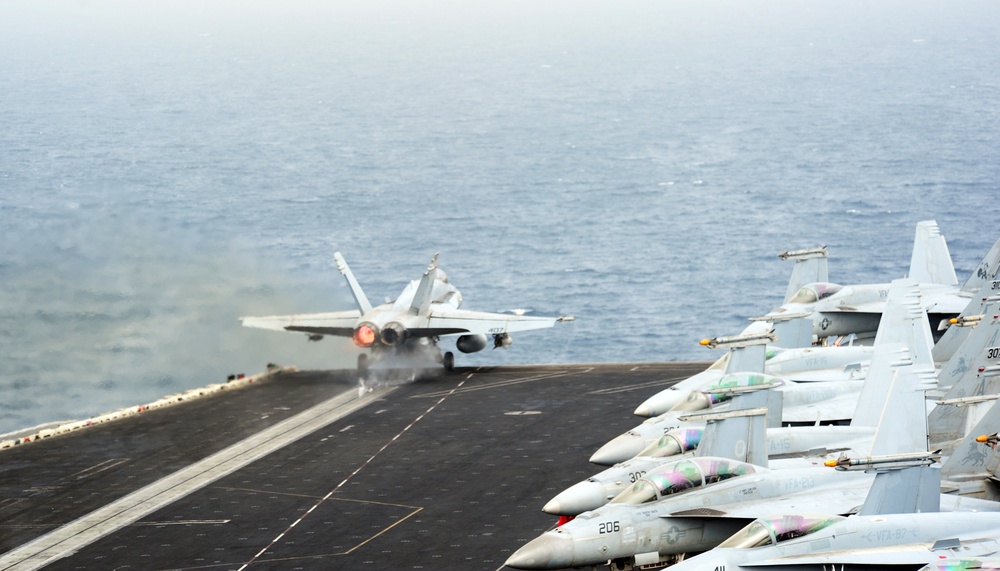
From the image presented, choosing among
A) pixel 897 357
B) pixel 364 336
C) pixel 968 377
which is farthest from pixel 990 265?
pixel 364 336

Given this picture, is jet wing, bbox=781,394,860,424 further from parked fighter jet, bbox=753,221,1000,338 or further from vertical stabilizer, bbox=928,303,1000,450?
parked fighter jet, bbox=753,221,1000,338

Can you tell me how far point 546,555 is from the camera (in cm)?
2534

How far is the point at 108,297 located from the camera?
87.0 meters

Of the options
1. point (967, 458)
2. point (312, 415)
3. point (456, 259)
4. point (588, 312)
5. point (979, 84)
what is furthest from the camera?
point (979, 84)

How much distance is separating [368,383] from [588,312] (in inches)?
1509

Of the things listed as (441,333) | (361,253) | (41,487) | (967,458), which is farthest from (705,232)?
(967,458)

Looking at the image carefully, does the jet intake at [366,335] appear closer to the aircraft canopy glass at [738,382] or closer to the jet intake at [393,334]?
the jet intake at [393,334]

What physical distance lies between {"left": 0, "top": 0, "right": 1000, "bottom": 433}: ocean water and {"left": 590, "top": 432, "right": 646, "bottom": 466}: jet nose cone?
42861mm

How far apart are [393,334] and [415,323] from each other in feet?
5.30

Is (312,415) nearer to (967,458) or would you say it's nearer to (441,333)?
(441,333)

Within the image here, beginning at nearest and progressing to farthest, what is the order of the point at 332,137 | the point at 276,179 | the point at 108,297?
the point at 108,297 → the point at 276,179 → the point at 332,137

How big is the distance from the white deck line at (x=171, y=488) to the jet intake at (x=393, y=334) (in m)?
3.04

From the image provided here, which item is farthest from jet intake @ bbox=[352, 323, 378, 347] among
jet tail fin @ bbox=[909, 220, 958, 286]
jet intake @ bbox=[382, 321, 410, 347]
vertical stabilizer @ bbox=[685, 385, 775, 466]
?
vertical stabilizer @ bbox=[685, 385, 775, 466]

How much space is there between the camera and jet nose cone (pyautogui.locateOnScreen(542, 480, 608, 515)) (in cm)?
2838
